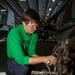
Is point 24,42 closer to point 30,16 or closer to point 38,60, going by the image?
point 30,16

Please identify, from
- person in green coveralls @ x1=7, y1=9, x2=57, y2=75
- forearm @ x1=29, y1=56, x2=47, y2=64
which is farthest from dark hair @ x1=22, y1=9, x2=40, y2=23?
forearm @ x1=29, y1=56, x2=47, y2=64

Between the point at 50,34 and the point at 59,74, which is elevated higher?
the point at 50,34

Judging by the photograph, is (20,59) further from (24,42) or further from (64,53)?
(64,53)

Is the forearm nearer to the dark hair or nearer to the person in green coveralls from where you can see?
the person in green coveralls

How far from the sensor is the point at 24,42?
2125mm

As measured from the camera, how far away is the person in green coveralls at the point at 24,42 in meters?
1.89

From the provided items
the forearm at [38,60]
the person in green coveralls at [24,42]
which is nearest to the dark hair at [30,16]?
the person in green coveralls at [24,42]

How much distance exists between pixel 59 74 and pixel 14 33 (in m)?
0.68

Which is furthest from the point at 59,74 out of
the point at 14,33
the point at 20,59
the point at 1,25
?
the point at 1,25

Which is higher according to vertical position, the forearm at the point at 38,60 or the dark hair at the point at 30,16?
the dark hair at the point at 30,16

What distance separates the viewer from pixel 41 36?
4.67 meters

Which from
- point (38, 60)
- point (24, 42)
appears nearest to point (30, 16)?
point (24, 42)

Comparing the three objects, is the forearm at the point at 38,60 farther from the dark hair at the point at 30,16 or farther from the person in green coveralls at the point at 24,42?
the dark hair at the point at 30,16

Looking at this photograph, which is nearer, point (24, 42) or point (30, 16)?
point (30, 16)
